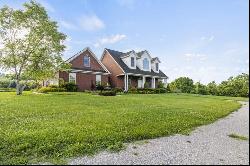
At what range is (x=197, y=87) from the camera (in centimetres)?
4188

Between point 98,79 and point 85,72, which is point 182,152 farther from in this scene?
point 98,79

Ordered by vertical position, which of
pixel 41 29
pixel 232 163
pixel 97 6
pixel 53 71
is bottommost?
pixel 232 163

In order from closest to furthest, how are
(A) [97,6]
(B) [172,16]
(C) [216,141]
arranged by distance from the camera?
(C) [216,141]
(B) [172,16]
(A) [97,6]

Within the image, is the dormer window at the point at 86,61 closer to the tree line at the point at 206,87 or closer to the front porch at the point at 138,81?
the front porch at the point at 138,81

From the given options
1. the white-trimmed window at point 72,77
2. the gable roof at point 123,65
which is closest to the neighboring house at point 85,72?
the white-trimmed window at point 72,77

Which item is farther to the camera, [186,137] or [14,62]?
[14,62]

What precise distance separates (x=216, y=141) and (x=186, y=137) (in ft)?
2.50

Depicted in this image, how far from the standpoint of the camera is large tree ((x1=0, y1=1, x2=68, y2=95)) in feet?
70.8

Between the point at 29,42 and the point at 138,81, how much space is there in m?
17.9

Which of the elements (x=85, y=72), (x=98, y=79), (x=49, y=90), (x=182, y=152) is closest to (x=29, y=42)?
(x=49, y=90)

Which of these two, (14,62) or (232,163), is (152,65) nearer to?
(14,62)

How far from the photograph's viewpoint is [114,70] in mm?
33031

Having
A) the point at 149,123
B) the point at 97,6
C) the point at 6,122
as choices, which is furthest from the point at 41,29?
the point at 149,123

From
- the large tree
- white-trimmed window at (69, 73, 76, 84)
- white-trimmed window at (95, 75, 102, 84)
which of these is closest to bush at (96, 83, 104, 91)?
white-trimmed window at (95, 75, 102, 84)
